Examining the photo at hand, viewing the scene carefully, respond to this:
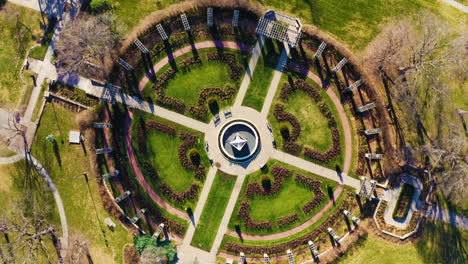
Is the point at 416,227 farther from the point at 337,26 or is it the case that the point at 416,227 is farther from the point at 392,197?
the point at 337,26

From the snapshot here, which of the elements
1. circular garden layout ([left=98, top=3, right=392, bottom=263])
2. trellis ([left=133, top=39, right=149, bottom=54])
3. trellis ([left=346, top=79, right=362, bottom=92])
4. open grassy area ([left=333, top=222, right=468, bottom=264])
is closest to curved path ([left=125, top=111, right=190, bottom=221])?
circular garden layout ([left=98, top=3, right=392, bottom=263])

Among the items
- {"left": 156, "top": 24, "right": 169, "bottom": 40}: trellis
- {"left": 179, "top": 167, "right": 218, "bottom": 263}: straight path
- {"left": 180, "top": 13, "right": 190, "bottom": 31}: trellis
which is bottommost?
{"left": 179, "top": 167, "right": 218, "bottom": 263}: straight path

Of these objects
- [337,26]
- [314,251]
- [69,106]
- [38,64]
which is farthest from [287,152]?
[38,64]

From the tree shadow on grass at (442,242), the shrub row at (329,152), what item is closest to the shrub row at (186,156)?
the shrub row at (329,152)

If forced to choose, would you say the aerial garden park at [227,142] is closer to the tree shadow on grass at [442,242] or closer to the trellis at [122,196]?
the tree shadow on grass at [442,242]

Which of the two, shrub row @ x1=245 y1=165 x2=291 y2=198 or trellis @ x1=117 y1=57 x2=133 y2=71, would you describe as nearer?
trellis @ x1=117 y1=57 x2=133 y2=71

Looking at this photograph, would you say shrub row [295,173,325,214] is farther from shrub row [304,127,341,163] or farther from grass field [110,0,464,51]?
grass field [110,0,464,51]

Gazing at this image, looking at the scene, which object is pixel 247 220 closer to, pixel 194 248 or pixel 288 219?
pixel 288 219
